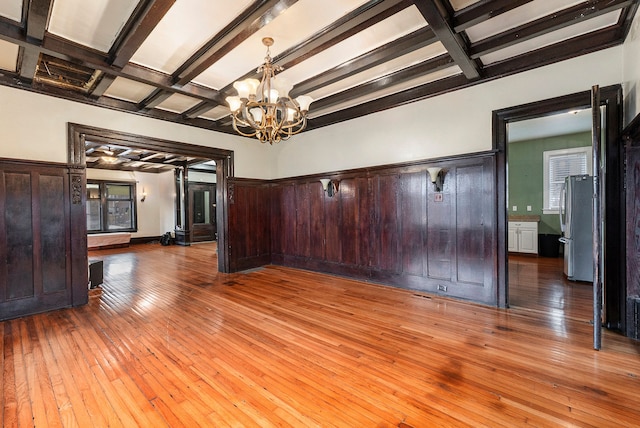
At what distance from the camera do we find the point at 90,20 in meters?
2.75

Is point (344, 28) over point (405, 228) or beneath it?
over

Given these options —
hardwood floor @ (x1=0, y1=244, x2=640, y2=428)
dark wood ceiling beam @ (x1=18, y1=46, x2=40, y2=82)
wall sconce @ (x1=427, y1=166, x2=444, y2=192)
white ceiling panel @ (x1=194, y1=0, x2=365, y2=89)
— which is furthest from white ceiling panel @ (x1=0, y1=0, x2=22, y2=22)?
wall sconce @ (x1=427, y1=166, x2=444, y2=192)

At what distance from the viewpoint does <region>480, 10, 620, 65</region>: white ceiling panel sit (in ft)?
9.28

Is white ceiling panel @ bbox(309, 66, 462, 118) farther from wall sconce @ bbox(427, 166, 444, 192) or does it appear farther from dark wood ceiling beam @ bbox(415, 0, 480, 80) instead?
wall sconce @ bbox(427, 166, 444, 192)

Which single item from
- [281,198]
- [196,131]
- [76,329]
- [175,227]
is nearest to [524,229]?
[281,198]

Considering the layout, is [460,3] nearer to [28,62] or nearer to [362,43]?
[362,43]

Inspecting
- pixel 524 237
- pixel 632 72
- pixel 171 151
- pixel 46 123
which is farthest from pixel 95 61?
pixel 524 237

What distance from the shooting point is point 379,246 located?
492 centimetres

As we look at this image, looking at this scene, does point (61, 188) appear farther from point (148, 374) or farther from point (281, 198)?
point (281, 198)

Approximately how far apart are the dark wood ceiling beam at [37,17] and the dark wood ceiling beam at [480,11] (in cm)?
366

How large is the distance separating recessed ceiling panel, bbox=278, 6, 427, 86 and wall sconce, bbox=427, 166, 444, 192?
1.87 meters

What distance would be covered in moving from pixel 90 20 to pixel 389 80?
355cm

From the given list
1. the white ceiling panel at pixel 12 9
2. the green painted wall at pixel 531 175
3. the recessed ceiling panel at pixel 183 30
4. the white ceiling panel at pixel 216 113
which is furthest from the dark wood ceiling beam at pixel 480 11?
the green painted wall at pixel 531 175

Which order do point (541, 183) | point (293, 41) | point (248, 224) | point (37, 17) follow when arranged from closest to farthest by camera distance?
point (37, 17), point (293, 41), point (248, 224), point (541, 183)
